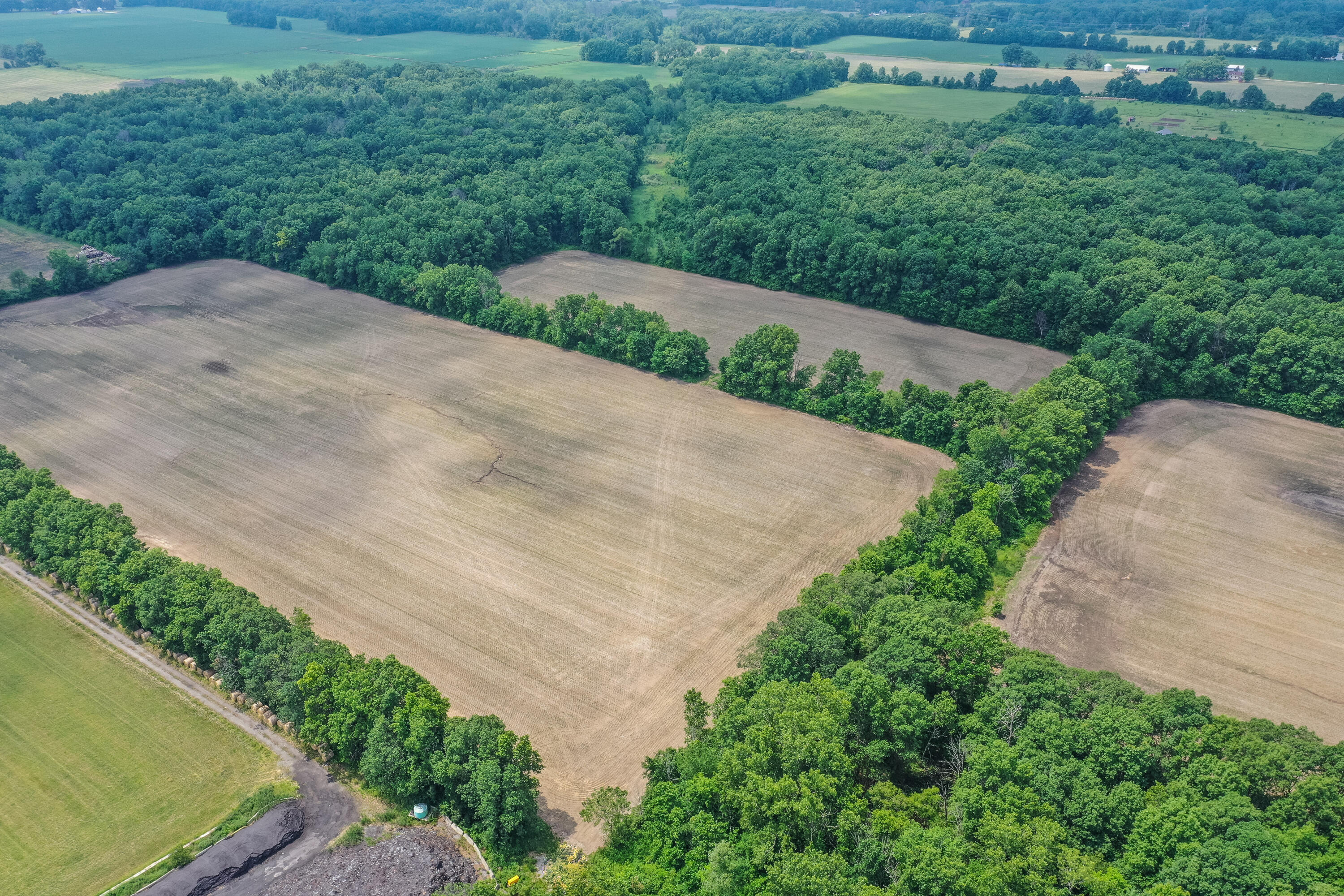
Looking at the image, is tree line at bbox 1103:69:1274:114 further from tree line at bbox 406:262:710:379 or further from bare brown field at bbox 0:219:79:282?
bare brown field at bbox 0:219:79:282

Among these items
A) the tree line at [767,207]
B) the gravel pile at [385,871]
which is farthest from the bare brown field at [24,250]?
the gravel pile at [385,871]

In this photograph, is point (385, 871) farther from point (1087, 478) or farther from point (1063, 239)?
point (1063, 239)

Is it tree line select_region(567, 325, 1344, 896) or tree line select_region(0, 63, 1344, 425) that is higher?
tree line select_region(0, 63, 1344, 425)

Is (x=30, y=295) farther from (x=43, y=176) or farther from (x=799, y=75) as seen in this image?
(x=799, y=75)

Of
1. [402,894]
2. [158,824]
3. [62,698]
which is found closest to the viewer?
[402,894]

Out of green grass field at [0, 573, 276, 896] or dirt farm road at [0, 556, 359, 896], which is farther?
green grass field at [0, 573, 276, 896]

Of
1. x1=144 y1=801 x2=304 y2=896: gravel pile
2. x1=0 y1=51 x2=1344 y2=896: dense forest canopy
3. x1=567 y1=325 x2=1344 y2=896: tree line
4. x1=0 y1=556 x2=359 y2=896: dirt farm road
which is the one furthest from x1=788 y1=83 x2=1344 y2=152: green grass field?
x1=144 y1=801 x2=304 y2=896: gravel pile

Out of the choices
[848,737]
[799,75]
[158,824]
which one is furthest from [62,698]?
[799,75]
